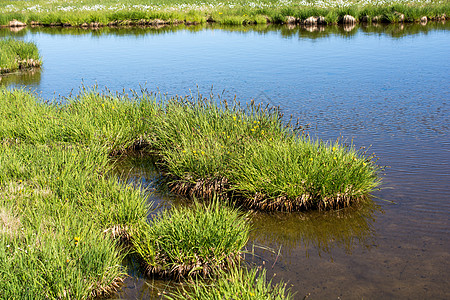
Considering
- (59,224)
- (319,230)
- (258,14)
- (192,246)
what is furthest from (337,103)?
(258,14)

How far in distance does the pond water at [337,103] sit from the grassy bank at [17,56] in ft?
2.58

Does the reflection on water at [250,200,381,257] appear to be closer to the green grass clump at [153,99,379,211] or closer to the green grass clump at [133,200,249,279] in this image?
the green grass clump at [153,99,379,211]

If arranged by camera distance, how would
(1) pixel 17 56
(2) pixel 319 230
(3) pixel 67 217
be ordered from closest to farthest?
(3) pixel 67 217
(2) pixel 319 230
(1) pixel 17 56

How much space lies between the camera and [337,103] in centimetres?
1256

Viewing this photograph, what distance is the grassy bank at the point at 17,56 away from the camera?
18.3 metres

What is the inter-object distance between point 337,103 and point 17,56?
521 inches

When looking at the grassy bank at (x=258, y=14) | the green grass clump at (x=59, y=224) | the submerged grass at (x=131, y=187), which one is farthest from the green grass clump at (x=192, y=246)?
the grassy bank at (x=258, y=14)

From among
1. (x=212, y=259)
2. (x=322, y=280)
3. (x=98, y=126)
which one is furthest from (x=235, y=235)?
(x=98, y=126)

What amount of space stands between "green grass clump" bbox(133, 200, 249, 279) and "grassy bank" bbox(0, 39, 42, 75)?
1540cm

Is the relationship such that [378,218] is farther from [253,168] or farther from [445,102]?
[445,102]

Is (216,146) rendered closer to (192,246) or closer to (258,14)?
(192,246)

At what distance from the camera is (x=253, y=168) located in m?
6.87

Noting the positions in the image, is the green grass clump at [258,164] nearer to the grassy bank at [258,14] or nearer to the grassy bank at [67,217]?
the grassy bank at [67,217]

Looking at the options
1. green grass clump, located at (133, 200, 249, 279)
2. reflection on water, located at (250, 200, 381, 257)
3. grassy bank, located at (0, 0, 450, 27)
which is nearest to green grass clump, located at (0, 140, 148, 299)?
green grass clump, located at (133, 200, 249, 279)
